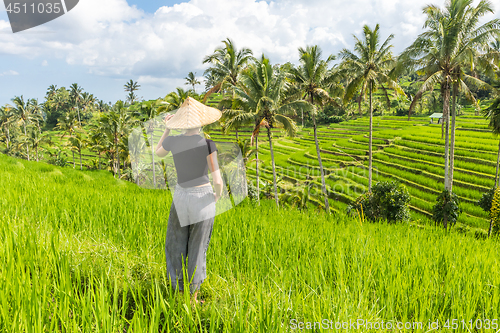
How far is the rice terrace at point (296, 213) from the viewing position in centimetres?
153

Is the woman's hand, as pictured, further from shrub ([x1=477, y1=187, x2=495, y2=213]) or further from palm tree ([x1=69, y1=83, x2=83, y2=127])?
palm tree ([x1=69, y1=83, x2=83, y2=127])

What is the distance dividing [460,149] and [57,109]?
77.3 meters

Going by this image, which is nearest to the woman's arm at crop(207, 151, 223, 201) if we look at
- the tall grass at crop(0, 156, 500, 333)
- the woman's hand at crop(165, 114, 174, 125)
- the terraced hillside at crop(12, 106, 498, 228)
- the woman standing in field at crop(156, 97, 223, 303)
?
the woman standing in field at crop(156, 97, 223, 303)

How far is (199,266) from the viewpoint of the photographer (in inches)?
75.2

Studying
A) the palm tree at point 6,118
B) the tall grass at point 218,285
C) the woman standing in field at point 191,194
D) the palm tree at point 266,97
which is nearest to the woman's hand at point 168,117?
the woman standing in field at point 191,194

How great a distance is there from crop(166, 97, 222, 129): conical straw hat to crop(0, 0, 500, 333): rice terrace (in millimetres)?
38

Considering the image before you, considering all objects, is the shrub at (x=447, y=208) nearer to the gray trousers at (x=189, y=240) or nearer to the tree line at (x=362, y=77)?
the tree line at (x=362, y=77)

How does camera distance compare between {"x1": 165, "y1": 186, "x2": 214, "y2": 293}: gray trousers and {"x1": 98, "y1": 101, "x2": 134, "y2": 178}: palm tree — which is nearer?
{"x1": 165, "y1": 186, "x2": 214, "y2": 293}: gray trousers

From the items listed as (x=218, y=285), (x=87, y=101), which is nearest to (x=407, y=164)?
(x=218, y=285)

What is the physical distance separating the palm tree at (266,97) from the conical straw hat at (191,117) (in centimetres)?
1276

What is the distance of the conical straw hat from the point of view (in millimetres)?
1857

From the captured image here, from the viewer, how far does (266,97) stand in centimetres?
1480

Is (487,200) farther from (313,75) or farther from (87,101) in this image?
(87,101)

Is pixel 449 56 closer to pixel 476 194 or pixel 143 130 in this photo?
pixel 476 194
